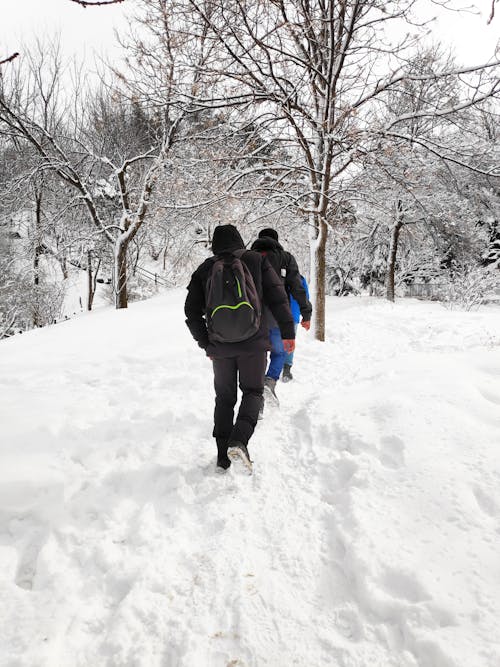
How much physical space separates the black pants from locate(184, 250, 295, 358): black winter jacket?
3.7 inches

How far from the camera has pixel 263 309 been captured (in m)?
2.83

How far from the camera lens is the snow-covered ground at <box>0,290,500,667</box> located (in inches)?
55.7

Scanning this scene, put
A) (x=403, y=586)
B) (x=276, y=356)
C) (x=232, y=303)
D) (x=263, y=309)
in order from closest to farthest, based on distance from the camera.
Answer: (x=403, y=586), (x=232, y=303), (x=263, y=309), (x=276, y=356)

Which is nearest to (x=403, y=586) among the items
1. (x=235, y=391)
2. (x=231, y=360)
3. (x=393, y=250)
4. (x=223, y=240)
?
(x=235, y=391)

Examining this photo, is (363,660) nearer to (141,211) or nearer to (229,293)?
(229,293)

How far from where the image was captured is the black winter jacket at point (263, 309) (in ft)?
8.36

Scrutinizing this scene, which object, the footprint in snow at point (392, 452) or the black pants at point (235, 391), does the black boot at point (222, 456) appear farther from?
the footprint in snow at point (392, 452)

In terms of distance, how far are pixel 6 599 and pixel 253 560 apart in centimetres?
115

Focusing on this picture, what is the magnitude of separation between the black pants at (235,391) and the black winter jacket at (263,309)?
0.09 meters

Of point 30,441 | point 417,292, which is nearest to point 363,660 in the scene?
point 30,441

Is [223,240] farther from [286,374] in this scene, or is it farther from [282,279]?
[286,374]

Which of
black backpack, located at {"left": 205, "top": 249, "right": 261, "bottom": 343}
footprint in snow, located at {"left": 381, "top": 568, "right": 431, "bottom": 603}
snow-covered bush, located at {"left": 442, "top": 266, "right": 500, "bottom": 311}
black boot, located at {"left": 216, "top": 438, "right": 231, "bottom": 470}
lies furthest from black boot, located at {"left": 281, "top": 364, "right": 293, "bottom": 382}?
snow-covered bush, located at {"left": 442, "top": 266, "right": 500, "bottom": 311}

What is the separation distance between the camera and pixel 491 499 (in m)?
1.99

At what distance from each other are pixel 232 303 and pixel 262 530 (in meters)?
1.42
